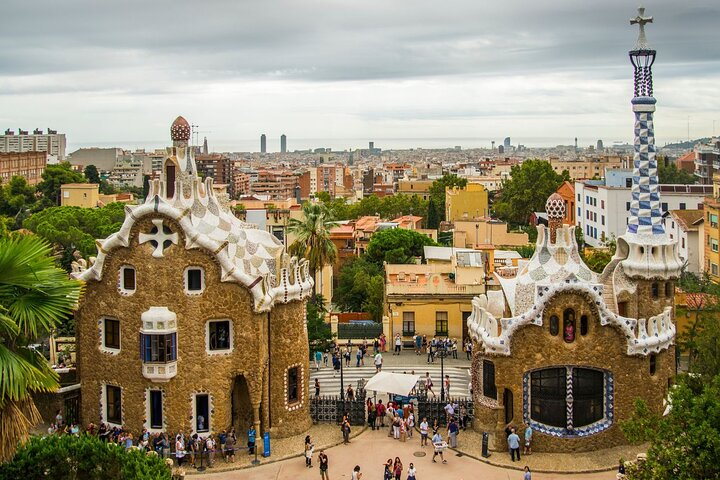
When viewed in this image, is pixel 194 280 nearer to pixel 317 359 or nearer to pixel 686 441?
pixel 317 359

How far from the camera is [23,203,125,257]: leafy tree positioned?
67062 millimetres

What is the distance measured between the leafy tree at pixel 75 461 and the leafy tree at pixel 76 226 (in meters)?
41.2

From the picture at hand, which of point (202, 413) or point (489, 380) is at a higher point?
point (489, 380)

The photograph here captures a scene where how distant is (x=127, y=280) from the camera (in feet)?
105

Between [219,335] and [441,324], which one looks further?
[441,324]

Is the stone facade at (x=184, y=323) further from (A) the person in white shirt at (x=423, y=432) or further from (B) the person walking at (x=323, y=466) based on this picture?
(A) the person in white shirt at (x=423, y=432)

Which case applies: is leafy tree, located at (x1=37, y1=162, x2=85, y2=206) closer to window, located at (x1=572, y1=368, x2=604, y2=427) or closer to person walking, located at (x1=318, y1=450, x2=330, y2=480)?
person walking, located at (x1=318, y1=450, x2=330, y2=480)

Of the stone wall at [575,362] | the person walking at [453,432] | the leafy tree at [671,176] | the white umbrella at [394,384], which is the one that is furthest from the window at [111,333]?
the leafy tree at [671,176]

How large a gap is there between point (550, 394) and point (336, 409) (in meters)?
8.53

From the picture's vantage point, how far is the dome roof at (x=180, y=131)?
1348 inches

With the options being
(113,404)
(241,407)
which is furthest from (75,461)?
(241,407)

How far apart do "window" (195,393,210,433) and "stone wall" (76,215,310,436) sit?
0.73 ft

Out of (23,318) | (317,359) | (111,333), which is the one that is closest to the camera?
(23,318)

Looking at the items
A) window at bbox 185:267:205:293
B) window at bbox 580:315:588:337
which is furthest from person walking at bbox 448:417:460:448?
window at bbox 185:267:205:293
